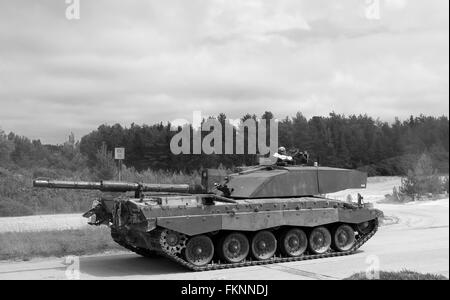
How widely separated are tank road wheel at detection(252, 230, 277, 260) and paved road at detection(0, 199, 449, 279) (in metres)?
0.48

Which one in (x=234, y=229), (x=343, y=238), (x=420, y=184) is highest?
(x=420, y=184)

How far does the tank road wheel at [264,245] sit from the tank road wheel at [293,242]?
0.76 ft

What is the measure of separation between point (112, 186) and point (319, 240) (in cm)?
467

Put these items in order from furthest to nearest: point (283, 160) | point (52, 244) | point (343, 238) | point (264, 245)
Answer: point (52, 244) → point (283, 160) → point (343, 238) → point (264, 245)

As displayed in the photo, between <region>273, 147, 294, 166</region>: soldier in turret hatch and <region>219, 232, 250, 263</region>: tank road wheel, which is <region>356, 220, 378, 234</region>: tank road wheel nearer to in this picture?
<region>273, 147, 294, 166</region>: soldier in turret hatch

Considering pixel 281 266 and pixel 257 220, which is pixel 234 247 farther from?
pixel 281 266

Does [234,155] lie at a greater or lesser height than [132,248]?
greater

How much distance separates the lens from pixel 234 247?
11.6 metres

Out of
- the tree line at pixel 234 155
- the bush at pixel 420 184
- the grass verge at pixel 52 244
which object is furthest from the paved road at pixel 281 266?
the bush at pixel 420 184

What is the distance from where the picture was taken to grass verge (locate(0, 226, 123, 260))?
43.7 ft

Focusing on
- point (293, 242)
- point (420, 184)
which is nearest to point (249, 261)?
point (293, 242)

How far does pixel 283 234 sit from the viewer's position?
12367 millimetres
